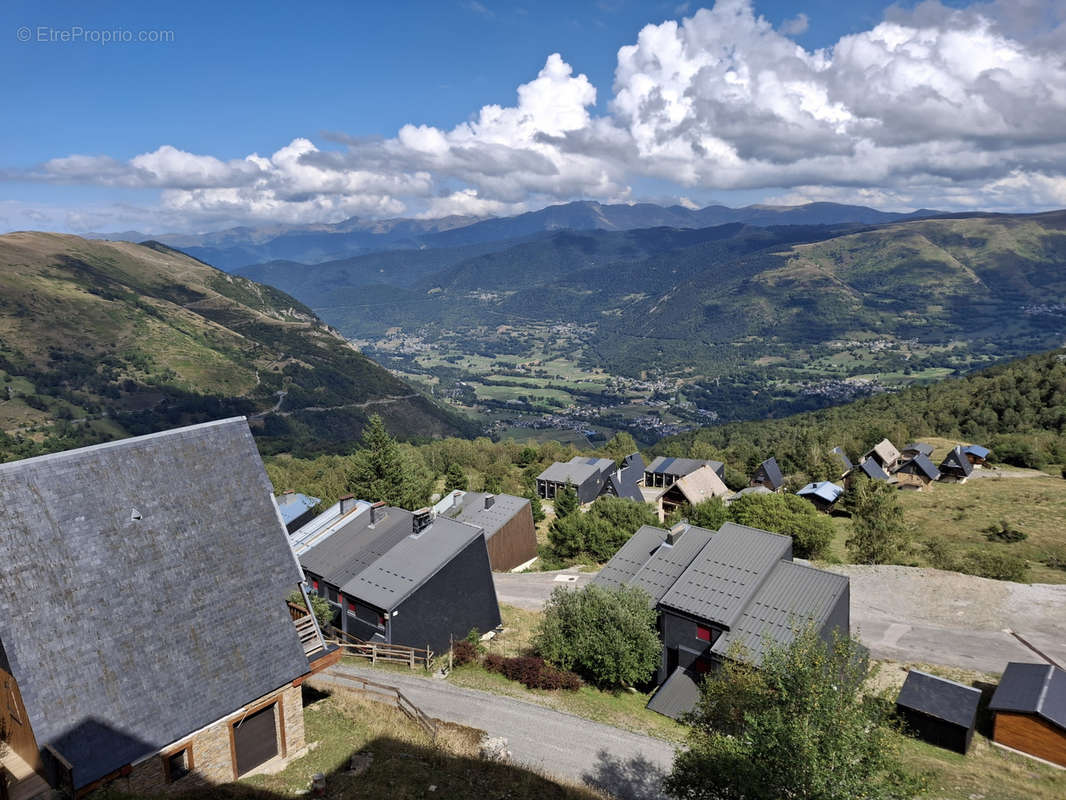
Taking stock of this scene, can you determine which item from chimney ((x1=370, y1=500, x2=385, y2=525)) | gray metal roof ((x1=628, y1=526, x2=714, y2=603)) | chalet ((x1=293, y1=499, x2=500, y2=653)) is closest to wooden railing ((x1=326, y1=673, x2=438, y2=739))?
chalet ((x1=293, y1=499, x2=500, y2=653))

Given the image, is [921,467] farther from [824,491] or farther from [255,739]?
[255,739]

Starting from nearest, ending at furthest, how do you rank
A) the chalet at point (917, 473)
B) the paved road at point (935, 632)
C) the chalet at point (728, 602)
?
the chalet at point (728, 602)
the paved road at point (935, 632)
the chalet at point (917, 473)

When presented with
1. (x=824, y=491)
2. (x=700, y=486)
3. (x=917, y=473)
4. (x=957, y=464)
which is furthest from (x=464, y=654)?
(x=957, y=464)

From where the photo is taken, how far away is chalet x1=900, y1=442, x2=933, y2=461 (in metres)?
101

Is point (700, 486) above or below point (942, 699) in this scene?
below

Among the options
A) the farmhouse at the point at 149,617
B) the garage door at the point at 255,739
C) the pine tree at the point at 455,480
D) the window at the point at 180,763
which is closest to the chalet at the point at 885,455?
the pine tree at the point at 455,480

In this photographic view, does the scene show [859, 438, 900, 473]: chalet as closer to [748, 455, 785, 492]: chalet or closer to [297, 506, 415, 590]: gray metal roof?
[748, 455, 785, 492]: chalet

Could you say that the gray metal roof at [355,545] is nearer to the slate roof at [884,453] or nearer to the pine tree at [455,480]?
the pine tree at [455,480]

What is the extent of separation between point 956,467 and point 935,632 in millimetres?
66910

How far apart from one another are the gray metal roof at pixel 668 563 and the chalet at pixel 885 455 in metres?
74.6

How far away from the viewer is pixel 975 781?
26422mm

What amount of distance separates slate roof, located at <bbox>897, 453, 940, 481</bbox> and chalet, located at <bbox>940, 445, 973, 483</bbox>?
72.1 inches

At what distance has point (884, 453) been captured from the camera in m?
103

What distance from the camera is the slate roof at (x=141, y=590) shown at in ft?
56.3
